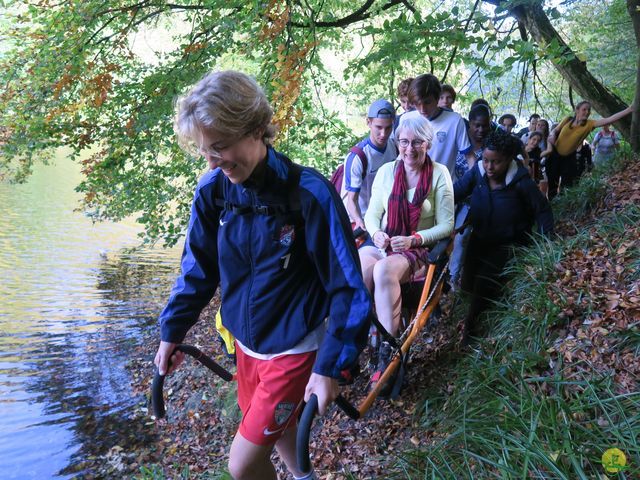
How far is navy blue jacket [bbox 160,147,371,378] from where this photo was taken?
210cm

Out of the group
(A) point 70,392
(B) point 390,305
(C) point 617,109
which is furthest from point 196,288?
(C) point 617,109

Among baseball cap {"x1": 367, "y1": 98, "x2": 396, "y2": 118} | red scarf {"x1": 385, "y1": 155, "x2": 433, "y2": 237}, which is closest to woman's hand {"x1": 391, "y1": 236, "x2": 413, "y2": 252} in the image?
red scarf {"x1": 385, "y1": 155, "x2": 433, "y2": 237}

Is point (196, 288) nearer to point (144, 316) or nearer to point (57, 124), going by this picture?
point (57, 124)

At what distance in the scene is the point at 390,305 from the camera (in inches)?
154

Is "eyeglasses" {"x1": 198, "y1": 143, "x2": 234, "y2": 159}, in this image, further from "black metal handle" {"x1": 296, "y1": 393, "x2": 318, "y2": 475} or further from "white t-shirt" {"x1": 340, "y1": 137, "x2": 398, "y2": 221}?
"white t-shirt" {"x1": 340, "y1": 137, "x2": 398, "y2": 221}

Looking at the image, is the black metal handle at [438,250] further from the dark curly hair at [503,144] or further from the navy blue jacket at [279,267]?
the navy blue jacket at [279,267]

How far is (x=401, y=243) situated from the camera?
13.1ft

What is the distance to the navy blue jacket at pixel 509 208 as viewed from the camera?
4.48 m

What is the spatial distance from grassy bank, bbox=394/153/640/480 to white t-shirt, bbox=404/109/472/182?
1.24 m

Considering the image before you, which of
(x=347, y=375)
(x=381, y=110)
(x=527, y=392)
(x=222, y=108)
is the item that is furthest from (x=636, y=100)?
(x=222, y=108)

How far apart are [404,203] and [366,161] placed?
90cm

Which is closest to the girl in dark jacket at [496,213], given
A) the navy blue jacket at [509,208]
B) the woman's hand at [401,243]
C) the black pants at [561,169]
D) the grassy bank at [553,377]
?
the navy blue jacket at [509,208]

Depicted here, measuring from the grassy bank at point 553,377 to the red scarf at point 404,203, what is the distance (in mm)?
945

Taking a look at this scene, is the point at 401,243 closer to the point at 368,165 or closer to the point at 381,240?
the point at 381,240
